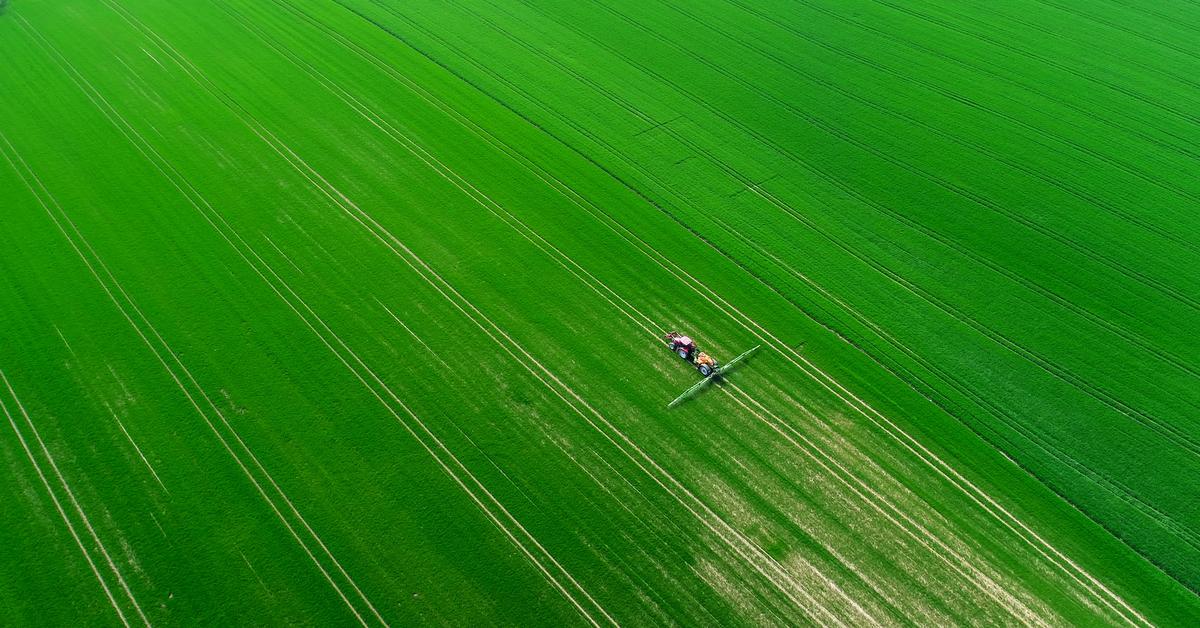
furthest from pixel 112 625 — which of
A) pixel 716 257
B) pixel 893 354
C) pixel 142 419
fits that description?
pixel 893 354

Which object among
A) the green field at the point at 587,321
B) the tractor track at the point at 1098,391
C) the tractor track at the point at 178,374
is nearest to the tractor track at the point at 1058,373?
the tractor track at the point at 1098,391

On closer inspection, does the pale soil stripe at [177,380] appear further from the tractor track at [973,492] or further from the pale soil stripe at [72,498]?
the tractor track at [973,492]

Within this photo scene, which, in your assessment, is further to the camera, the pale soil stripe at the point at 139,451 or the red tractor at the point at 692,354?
the red tractor at the point at 692,354

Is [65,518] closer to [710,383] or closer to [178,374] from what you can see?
[178,374]

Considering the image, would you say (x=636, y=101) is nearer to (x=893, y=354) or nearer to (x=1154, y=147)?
(x=893, y=354)

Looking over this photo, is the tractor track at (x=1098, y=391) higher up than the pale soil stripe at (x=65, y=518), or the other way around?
the pale soil stripe at (x=65, y=518)
